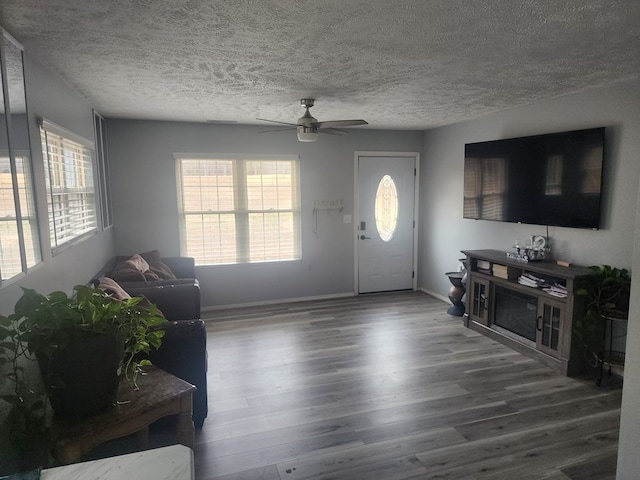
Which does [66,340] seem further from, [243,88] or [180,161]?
[180,161]

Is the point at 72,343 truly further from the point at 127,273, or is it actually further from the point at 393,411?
the point at 127,273

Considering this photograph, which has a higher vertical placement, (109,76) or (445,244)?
(109,76)

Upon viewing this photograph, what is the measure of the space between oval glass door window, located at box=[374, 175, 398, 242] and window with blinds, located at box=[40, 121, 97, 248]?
3.65 metres

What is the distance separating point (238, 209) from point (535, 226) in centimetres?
347

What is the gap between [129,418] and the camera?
1543 millimetres

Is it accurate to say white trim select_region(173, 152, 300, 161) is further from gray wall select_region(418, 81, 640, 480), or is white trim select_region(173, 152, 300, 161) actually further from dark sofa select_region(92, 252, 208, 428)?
gray wall select_region(418, 81, 640, 480)

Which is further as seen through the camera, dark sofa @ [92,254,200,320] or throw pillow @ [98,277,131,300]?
dark sofa @ [92,254,200,320]

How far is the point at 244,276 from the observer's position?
5355 mm

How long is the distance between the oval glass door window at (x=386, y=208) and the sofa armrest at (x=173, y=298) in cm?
312

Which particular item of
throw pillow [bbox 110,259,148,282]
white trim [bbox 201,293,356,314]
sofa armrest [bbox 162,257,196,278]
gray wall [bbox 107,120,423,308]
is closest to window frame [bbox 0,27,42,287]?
throw pillow [bbox 110,259,148,282]

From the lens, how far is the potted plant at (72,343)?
4.53 feet

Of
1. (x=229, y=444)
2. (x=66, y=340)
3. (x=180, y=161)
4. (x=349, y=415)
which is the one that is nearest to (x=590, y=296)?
(x=349, y=415)

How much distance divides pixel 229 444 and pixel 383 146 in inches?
175

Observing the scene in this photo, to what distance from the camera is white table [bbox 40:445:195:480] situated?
0.90 m
